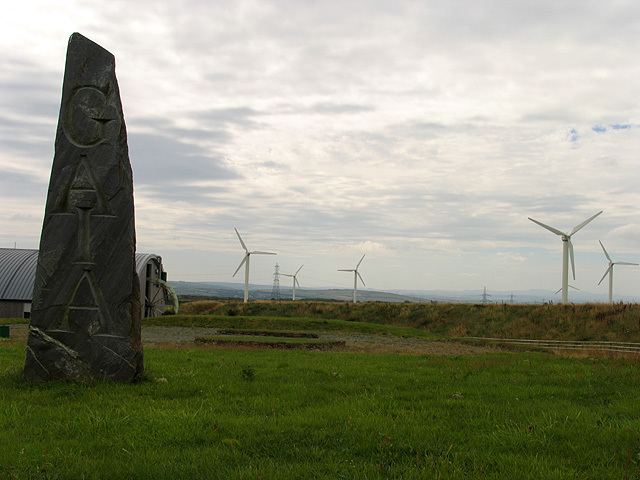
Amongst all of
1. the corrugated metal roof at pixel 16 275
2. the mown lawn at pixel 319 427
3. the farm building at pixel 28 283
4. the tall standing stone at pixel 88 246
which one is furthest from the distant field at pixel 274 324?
the tall standing stone at pixel 88 246

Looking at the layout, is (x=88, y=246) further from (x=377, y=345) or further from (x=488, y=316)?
(x=488, y=316)

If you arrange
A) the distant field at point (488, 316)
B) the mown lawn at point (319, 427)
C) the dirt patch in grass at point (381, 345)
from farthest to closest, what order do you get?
the distant field at point (488, 316)
the dirt patch in grass at point (381, 345)
the mown lawn at point (319, 427)

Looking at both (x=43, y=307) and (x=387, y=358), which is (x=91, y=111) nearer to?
(x=43, y=307)

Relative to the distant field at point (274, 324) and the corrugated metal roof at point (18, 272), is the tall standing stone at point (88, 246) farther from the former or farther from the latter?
the corrugated metal roof at point (18, 272)

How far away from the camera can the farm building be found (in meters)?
58.7

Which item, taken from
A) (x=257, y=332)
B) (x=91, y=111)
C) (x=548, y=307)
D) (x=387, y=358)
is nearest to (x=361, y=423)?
(x=91, y=111)

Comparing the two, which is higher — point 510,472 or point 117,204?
point 117,204

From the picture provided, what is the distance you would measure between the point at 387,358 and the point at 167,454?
13.3 m

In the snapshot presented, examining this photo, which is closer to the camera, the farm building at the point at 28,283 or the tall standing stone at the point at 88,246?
the tall standing stone at the point at 88,246

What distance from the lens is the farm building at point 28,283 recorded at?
5866cm

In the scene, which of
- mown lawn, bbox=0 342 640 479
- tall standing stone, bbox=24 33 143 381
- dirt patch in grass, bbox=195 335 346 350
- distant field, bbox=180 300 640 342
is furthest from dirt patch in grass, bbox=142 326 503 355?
distant field, bbox=180 300 640 342

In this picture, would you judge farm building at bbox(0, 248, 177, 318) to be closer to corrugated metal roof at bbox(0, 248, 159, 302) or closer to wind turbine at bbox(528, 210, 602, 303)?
corrugated metal roof at bbox(0, 248, 159, 302)

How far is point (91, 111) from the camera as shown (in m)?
12.9

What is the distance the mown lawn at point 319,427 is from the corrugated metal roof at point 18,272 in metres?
48.6
